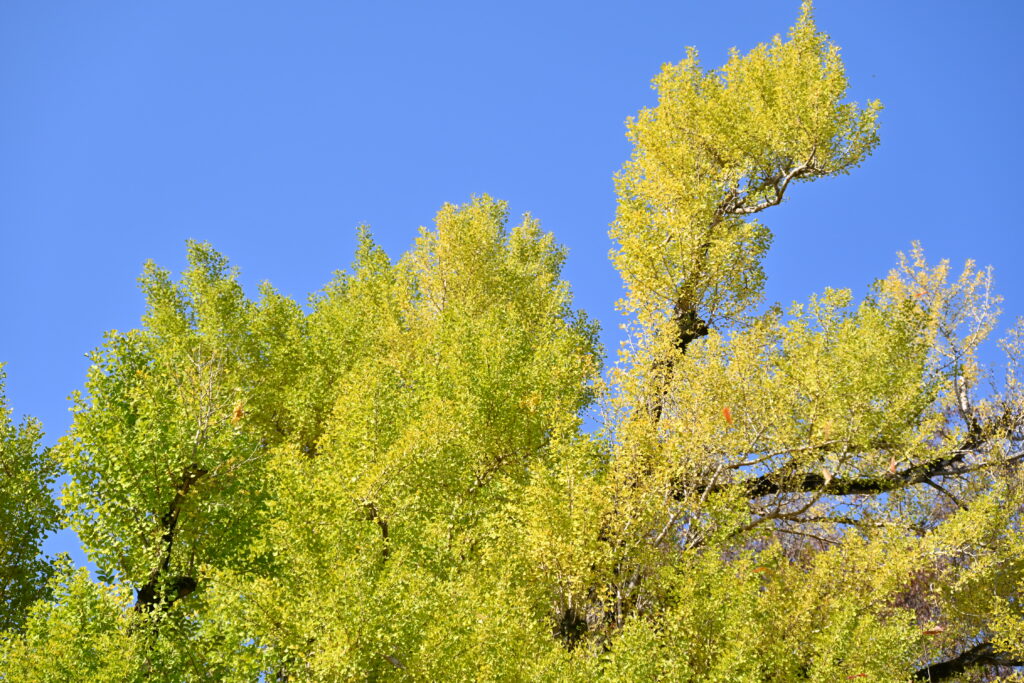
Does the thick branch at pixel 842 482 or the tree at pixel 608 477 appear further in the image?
the thick branch at pixel 842 482

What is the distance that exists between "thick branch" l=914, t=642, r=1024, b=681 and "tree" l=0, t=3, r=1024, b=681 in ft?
0.36

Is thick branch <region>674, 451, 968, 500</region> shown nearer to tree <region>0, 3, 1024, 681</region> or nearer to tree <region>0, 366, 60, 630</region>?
tree <region>0, 3, 1024, 681</region>

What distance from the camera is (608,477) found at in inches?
905

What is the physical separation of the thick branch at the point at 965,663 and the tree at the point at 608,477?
11 centimetres

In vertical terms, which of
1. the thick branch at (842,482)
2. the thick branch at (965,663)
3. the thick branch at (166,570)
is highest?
the thick branch at (842,482)

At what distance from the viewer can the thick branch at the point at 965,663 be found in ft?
84.5

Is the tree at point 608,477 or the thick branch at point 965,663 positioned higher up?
the tree at point 608,477

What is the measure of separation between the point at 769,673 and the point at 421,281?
2620 centimetres

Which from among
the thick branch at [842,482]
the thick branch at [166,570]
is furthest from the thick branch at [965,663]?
the thick branch at [166,570]

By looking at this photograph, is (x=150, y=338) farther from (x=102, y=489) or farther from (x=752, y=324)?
(x=752, y=324)

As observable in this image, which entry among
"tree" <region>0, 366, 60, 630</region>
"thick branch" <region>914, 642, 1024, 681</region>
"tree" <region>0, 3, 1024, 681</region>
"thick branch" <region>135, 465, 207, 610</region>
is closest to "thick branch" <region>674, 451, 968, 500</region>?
"tree" <region>0, 3, 1024, 681</region>

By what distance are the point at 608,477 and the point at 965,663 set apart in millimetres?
12635

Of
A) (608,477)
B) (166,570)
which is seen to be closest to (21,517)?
(166,570)

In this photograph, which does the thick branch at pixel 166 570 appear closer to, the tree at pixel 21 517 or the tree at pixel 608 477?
the tree at pixel 608 477
